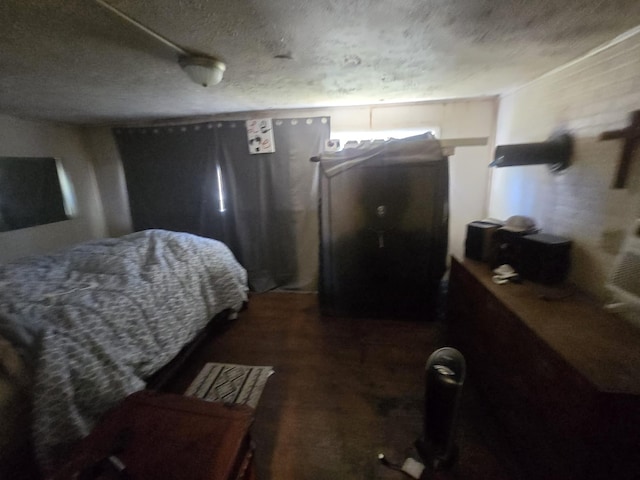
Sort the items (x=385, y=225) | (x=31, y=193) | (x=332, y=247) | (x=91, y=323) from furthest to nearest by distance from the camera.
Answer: (x=31, y=193)
(x=332, y=247)
(x=385, y=225)
(x=91, y=323)

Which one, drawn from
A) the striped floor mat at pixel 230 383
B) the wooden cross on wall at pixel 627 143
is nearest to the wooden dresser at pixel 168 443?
the striped floor mat at pixel 230 383

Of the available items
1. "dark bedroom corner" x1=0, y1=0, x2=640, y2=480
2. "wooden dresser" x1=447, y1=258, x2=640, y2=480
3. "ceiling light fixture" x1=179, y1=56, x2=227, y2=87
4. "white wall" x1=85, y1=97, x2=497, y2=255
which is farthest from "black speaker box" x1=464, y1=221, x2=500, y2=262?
"ceiling light fixture" x1=179, y1=56, x2=227, y2=87

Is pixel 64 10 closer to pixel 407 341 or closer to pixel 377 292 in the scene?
pixel 377 292

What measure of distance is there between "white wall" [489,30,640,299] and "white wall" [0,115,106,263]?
15.3 ft

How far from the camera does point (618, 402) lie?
32.1 inches

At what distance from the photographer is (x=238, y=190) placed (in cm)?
321

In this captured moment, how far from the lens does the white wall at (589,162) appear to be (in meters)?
1.28

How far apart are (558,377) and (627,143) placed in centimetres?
109

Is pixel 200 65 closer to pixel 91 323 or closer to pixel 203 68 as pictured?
pixel 203 68

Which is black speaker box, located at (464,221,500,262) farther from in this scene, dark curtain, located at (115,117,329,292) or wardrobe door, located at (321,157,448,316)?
dark curtain, located at (115,117,329,292)

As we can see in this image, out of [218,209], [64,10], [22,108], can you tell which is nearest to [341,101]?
[218,209]

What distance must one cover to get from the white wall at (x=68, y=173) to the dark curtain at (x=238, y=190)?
59 cm

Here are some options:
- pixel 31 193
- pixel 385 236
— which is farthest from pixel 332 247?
pixel 31 193

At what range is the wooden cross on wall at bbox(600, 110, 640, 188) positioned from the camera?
3.93 ft
